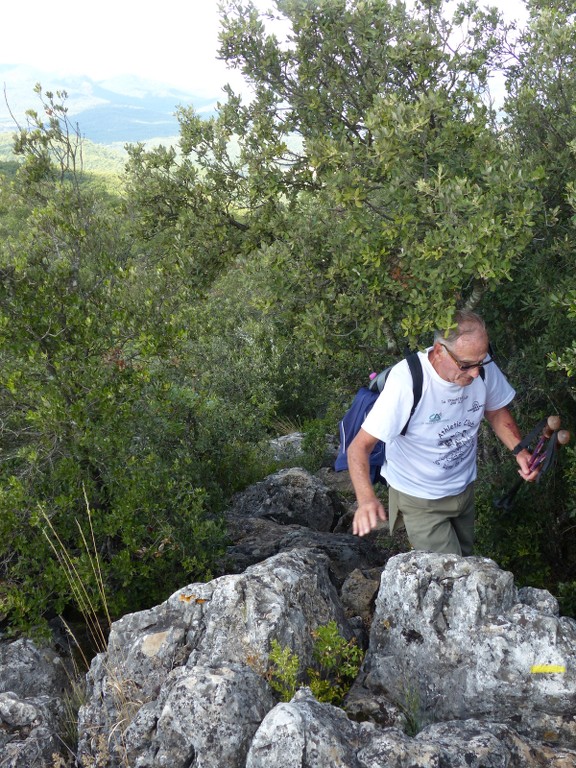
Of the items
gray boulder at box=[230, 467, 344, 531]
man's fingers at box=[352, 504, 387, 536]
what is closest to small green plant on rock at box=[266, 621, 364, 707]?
man's fingers at box=[352, 504, 387, 536]

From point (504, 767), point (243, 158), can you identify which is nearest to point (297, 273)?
point (243, 158)

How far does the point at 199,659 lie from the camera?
4.13 meters

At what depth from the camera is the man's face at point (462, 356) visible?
4.50m

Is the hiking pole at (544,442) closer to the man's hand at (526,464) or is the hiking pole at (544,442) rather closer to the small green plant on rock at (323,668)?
the man's hand at (526,464)

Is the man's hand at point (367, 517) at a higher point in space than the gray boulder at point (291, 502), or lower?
higher

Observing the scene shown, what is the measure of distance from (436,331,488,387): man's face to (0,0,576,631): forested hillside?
0.57 meters

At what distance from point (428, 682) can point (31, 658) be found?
288 centimetres

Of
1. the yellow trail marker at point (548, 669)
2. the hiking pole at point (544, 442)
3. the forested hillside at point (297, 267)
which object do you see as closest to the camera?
the yellow trail marker at point (548, 669)

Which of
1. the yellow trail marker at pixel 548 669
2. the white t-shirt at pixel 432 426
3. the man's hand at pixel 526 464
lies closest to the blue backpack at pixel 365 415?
the white t-shirt at pixel 432 426

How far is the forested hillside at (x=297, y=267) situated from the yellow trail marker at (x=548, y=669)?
6.60 ft

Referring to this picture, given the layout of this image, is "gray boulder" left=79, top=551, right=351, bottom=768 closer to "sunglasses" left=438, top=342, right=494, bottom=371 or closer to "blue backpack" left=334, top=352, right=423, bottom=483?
"blue backpack" left=334, top=352, right=423, bottom=483

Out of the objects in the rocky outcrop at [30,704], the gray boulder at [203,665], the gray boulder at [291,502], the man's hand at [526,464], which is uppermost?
the man's hand at [526,464]

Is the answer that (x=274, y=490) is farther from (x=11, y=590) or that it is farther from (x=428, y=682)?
(x=428, y=682)

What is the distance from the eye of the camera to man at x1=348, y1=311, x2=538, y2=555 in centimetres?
456
